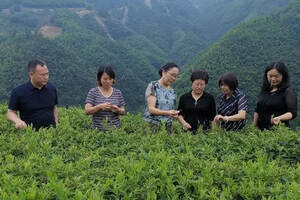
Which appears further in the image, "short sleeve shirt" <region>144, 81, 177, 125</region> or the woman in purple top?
"short sleeve shirt" <region>144, 81, 177, 125</region>

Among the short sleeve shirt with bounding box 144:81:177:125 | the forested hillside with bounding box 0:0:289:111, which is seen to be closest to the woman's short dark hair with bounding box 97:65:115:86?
the short sleeve shirt with bounding box 144:81:177:125

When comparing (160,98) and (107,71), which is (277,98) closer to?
(160,98)

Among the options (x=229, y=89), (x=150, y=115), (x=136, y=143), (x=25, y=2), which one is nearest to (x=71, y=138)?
(x=136, y=143)

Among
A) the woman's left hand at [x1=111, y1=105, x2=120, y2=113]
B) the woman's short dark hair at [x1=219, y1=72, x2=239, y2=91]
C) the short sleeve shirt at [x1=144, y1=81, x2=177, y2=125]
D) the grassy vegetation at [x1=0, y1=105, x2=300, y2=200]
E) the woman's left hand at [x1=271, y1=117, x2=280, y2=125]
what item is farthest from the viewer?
the short sleeve shirt at [x1=144, y1=81, x2=177, y2=125]

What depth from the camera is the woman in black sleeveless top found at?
4.50 m

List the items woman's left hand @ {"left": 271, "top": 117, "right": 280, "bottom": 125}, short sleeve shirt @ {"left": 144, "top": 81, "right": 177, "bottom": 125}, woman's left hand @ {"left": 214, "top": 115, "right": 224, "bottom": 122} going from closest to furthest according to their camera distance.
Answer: woman's left hand @ {"left": 271, "top": 117, "right": 280, "bottom": 125} < woman's left hand @ {"left": 214, "top": 115, "right": 224, "bottom": 122} < short sleeve shirt @ {"left": 144, "top": 81, "right": 177, "bottom": 125}

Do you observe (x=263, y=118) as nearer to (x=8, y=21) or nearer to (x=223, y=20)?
(x=8, y=21)

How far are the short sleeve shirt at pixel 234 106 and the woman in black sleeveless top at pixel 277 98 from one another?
0.27 meters

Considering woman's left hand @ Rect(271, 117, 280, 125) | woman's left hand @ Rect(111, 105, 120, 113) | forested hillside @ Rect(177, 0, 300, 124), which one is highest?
forested hillside @ Rect(177, 0, 300, 124)

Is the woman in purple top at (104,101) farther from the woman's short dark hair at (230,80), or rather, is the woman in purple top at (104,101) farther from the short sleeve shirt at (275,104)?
the short sleeve shirt at (275,104)

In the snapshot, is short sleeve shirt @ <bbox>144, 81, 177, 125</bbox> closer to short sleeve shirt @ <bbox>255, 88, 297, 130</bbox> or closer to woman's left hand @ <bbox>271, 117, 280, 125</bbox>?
short sleeve shirt @ <bbox>255, 88, 297, 130</bbox>

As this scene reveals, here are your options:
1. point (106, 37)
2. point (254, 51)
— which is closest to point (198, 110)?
point (254, 51)

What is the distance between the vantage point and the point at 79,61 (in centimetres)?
5622

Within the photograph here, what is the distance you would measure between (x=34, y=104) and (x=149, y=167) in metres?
2.35
